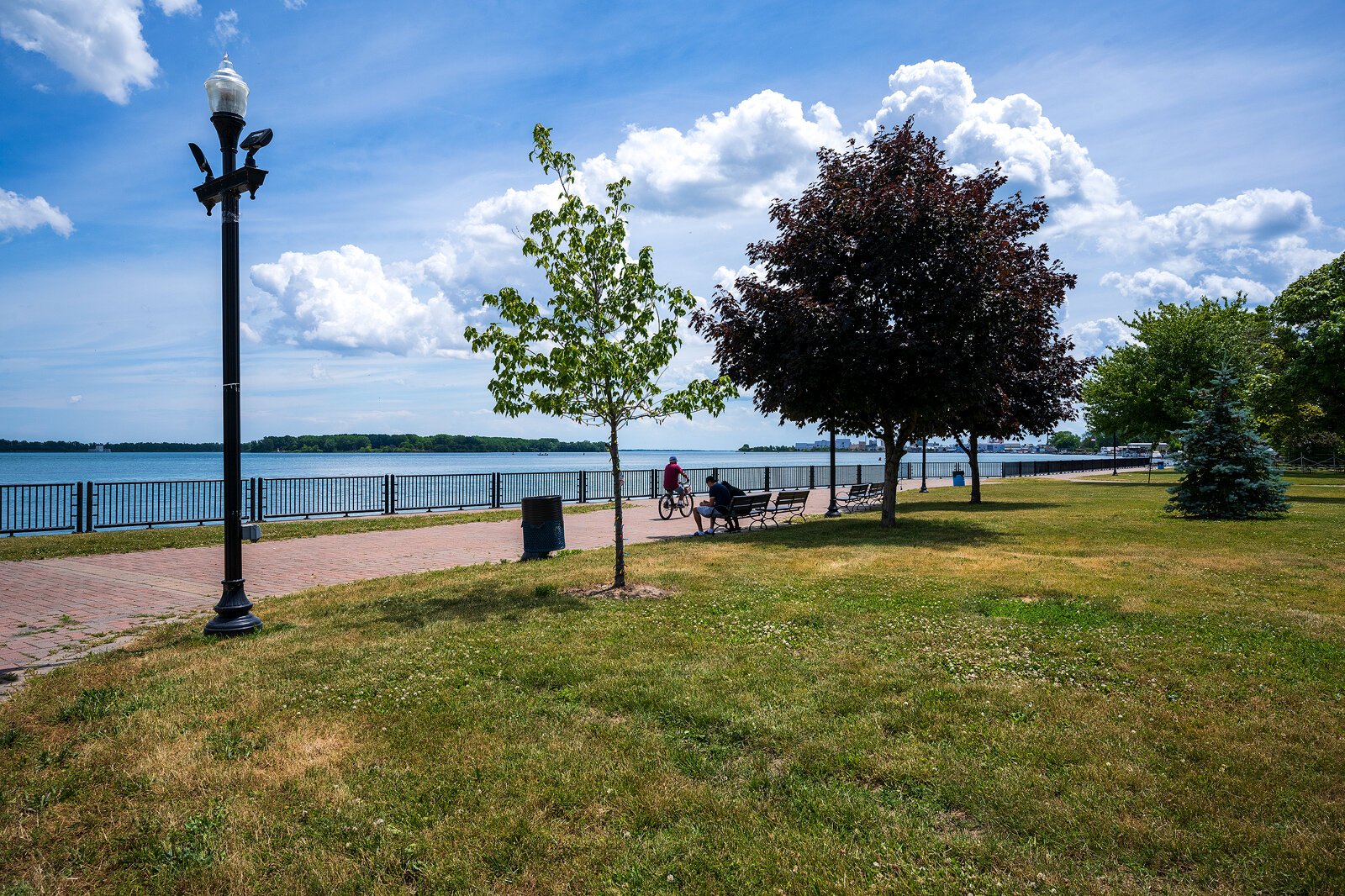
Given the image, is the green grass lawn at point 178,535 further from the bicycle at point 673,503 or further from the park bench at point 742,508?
the park bench at point 742,508

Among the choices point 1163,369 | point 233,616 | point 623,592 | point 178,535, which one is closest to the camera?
point 233,616

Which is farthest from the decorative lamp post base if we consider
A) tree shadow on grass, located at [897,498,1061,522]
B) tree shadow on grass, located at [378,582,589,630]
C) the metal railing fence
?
tree shadow on grass, located at [897,498,1061,522]

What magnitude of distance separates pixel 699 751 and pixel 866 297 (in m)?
14.5

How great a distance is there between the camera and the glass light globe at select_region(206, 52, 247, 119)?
721cm

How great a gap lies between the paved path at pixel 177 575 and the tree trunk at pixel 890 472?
15.4 ft

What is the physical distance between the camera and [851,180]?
1773cm

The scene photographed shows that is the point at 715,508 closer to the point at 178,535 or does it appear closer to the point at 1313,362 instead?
the point at 178,535

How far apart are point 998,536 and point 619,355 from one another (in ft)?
33.5

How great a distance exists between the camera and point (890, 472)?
58.8ft

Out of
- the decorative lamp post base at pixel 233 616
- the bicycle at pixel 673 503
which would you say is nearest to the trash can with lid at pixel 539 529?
the decorative lamp post base at pixel 233 616

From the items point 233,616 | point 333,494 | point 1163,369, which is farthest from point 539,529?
point 1163,369

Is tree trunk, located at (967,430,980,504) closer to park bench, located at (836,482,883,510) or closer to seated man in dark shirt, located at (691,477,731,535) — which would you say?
park bench, located at (836,482,883,510)

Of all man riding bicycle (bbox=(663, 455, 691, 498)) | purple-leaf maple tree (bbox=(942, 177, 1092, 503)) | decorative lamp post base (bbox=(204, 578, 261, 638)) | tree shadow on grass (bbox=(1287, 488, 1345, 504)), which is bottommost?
tree shadow on grass (bbox=(1287, 488, 1345, 504))

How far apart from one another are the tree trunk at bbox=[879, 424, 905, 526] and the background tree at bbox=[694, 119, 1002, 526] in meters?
0.04
